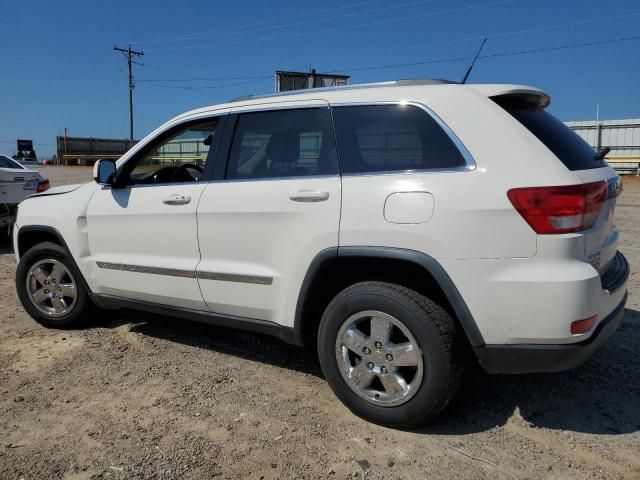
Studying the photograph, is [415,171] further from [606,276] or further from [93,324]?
[93,324]

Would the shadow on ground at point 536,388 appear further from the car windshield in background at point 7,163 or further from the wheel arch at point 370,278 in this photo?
the car windshield in background at point 7,163

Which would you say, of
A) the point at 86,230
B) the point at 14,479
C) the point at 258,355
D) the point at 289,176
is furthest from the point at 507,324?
the point at 86,230

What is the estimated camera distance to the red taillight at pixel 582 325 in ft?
8.30

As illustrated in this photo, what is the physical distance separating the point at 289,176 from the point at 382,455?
166 centimetres

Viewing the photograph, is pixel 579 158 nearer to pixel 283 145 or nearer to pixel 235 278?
pixel 283 145

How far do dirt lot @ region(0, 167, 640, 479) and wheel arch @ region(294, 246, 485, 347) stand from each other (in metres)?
0.55

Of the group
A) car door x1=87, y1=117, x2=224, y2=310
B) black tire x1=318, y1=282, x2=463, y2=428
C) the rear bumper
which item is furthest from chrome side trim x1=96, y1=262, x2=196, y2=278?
the rear bumper

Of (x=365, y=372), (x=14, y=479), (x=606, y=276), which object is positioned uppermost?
(x=606, y=276)

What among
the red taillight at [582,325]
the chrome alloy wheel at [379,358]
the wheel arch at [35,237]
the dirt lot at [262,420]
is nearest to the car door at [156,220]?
the wheel arch at [35,237]

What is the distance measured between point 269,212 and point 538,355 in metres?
1.67

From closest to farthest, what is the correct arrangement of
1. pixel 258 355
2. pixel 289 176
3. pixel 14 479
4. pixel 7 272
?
pixel 14 479, pixel 289 176, pixel 258 355, pixel 7 272

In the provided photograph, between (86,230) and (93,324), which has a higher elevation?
(86,230)

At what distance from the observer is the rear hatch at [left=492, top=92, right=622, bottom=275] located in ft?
8.78

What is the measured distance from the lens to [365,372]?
9.82 feet
